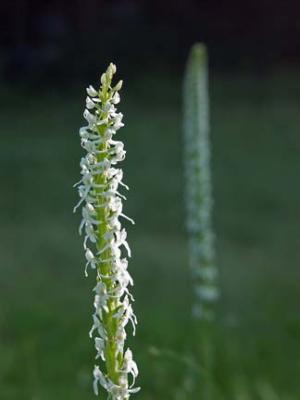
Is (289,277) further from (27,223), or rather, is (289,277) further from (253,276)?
(27,223)

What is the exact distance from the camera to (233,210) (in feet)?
36.0

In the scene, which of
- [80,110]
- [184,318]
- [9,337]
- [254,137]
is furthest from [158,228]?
[80,110]

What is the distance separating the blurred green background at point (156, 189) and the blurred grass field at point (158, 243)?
20 mm

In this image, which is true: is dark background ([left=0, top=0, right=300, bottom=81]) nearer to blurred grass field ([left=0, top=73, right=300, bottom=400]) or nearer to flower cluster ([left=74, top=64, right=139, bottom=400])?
blurred grass field ([left=0, top=73, right=300, bottom=400])

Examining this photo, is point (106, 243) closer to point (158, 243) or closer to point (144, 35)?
point (158, 243)

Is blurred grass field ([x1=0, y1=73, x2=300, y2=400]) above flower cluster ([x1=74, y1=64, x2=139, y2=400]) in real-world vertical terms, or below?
above

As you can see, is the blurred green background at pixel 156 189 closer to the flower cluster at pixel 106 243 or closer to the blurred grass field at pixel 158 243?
the blurred grass field at pixel 158 243

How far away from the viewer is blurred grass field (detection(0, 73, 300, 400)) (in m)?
5.77

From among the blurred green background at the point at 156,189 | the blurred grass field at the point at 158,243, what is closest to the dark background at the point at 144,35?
the blurred green background at the point at 156,189

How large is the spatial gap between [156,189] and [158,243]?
2.41 meters

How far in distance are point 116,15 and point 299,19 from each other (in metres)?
3.86

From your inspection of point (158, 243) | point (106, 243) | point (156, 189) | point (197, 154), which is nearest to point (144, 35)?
point (156, 189)

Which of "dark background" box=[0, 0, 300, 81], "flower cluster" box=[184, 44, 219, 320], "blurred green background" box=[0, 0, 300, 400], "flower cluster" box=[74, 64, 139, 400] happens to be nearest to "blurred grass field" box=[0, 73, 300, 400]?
"blurred green background" box=[0, 0, 300, 400]

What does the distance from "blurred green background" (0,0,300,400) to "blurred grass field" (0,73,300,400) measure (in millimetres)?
20
